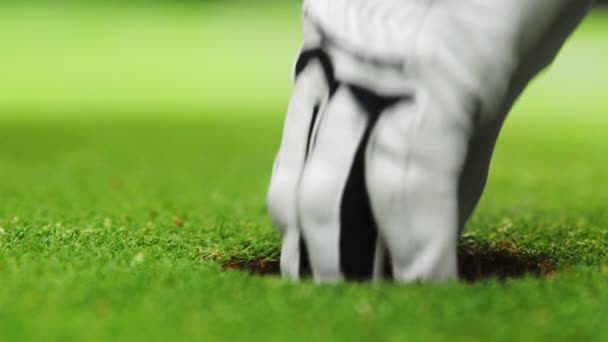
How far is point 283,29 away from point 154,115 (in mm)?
12472

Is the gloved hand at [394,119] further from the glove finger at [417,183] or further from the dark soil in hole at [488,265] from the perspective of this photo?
the dark soil in hole at [488,265]

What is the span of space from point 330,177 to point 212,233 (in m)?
1.63

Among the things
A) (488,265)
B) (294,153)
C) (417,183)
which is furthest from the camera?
(488,265)

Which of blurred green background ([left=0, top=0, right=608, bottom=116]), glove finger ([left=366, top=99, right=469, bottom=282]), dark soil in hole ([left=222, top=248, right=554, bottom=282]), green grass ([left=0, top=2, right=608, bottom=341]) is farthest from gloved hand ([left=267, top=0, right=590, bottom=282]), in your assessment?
blurred green background ([left=0, top=0, right=608, bottom=116])

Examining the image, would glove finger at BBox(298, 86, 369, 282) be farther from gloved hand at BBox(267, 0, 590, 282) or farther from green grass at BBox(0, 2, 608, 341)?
green grass at BBox(0, 2, 608, 341)

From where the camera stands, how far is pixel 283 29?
25172 millimetres

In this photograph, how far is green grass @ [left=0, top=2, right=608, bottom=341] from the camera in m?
3.14

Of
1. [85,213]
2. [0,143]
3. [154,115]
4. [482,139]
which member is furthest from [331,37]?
[154,115]

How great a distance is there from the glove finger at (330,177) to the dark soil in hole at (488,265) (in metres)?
0.53

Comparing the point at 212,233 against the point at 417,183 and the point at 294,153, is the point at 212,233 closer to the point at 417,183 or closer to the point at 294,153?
the point at 294,153

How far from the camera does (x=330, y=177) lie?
11.8 feet

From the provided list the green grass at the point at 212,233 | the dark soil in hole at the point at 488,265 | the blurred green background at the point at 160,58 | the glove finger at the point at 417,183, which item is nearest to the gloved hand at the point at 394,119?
the glove finger at the point at 417,183

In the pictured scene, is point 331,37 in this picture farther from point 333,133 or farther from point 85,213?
point 85,213

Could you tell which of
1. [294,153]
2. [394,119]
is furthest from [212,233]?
[394,119]
